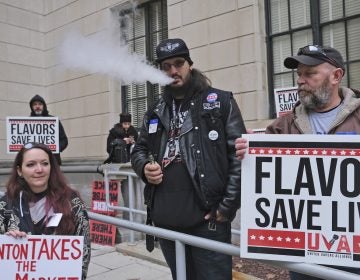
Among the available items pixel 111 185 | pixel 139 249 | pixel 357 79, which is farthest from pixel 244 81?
pixel 139 249

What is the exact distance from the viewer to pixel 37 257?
2615 mm

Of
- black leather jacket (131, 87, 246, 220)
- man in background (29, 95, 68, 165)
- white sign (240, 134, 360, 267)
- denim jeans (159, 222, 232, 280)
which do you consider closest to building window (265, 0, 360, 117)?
man in background (29, 95, 68, 165)

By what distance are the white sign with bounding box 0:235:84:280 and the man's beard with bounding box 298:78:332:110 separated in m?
1.49

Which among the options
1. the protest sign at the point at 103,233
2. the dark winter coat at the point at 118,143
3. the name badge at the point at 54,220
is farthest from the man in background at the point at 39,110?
the name badge at the point at 54,220

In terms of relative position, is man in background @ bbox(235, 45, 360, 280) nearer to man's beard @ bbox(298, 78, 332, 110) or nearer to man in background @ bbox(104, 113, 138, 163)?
man's beard @ bbox(298, 78, 332, 110)

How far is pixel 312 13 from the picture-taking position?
7414 mm

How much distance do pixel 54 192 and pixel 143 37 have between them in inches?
Result: 305

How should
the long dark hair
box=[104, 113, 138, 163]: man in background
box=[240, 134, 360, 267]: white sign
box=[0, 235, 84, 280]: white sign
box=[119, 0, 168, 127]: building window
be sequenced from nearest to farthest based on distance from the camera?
box=[240, 134, 360, 267]: white sign
box=[0, 235, 84, 280]: white sign
the long dark hair
box=[104, 113, 138, 163]: man in background
box=[119, 0, 168, 127]: building window

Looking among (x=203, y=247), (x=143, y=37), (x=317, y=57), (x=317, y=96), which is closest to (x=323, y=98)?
(x=317, y=96)

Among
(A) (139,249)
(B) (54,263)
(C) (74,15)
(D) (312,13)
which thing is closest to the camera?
(B) (54,263)

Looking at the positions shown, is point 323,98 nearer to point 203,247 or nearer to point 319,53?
point 319,53

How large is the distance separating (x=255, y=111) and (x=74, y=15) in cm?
603

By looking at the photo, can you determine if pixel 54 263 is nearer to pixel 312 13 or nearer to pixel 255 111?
pixel 255 111

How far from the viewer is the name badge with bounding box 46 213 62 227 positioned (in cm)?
279
